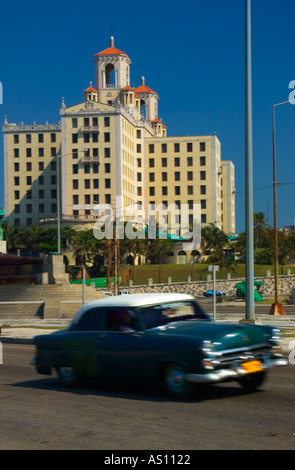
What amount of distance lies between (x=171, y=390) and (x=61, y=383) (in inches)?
104

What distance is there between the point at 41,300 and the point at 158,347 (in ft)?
111

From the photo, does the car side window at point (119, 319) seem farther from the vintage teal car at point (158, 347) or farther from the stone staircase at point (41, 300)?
the stone staircase at point (41, 300)

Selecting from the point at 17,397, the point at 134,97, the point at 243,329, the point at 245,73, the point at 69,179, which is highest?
the point at 134,97

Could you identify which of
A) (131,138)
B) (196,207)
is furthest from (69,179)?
(196,207)

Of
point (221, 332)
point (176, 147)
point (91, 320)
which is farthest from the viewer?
point (176, 147)

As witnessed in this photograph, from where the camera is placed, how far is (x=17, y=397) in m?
12.0

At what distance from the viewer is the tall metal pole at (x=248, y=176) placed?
2088 cm

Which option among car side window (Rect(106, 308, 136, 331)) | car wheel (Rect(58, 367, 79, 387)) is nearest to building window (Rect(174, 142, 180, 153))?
car wheel (Rect(58, 367, 79, 387))

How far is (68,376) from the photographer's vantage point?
491 inches

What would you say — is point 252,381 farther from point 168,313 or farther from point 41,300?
point 41,300

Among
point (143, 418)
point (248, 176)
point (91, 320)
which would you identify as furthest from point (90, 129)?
point (143, 418)

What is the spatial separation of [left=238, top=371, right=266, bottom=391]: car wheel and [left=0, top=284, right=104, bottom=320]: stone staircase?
29387 mm

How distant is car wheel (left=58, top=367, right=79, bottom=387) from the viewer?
12352mm
